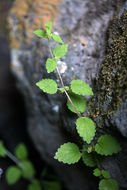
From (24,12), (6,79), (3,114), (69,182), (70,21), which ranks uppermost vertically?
(24,12)

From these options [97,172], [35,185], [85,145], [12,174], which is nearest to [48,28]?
[85,145]

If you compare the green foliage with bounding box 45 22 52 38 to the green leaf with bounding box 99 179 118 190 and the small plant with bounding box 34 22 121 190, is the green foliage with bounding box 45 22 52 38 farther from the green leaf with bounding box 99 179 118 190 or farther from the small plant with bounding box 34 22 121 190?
the green leaf with bounding box 99 179 118 190

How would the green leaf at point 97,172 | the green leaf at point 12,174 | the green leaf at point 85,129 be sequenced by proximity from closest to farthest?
the green leaf at point 85,129 → the green leaf at point 97,172 → the green leaf at point 12,174

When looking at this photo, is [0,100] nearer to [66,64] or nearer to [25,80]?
[25,80]

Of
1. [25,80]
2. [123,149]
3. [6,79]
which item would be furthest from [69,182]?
[6,79]

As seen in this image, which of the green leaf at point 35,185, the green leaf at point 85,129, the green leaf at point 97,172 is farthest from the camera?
the green leaf at point 35,185

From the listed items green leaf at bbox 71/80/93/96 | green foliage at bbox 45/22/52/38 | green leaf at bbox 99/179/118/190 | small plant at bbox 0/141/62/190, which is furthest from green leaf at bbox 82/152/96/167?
small plant at bbox 0/141/62/190

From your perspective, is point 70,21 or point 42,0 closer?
point 70,21

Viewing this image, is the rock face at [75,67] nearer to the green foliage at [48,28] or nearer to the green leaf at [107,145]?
the green leaf at [107,145]

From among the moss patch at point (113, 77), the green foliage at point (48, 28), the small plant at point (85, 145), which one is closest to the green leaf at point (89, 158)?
the small plant at point (85, 145)
